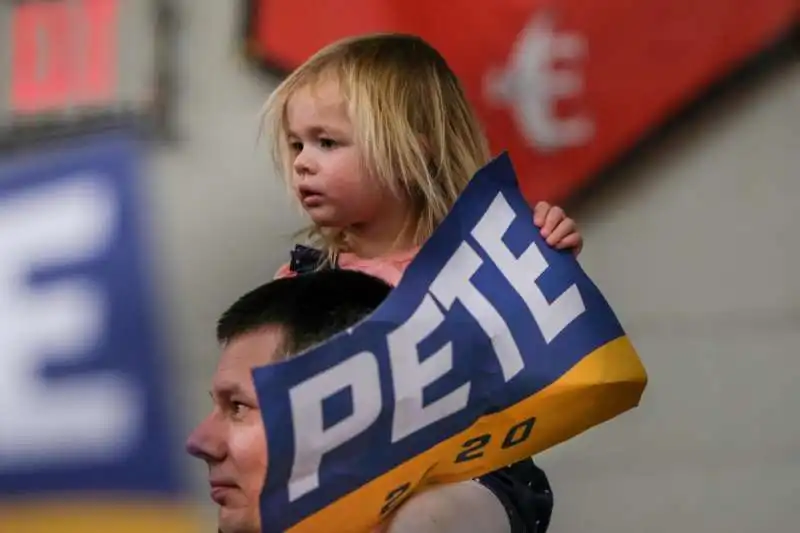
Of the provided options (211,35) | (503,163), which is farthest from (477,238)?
(211,35)

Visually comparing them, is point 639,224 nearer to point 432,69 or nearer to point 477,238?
point 432,69

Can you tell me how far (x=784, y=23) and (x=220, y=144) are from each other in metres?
0.71

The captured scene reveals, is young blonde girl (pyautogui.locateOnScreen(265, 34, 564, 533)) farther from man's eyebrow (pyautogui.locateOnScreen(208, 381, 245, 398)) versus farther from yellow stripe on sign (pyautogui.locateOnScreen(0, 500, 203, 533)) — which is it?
yellow stripe on sign (pyautogui.locateOnScreen(0, 500, 203, 533))

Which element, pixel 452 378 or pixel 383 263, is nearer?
pixel 452 378

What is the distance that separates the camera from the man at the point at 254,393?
0.70 metres

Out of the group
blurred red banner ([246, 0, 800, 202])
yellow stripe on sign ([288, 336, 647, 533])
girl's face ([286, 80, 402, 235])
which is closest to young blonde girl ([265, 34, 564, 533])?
girl's face ([286, 80, 402, 235])

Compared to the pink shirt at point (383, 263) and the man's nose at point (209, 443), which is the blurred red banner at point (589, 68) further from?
the man's nose at point (209, 443)

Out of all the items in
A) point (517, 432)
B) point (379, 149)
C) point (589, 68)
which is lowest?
point (517, 432)

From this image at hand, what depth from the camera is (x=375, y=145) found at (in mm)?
895

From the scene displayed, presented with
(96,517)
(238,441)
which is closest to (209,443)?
(238,441)

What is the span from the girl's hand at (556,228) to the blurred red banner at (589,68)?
74 centimetres

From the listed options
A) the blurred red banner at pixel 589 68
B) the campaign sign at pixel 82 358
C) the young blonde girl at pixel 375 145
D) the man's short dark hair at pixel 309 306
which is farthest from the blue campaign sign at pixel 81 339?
the man's short dark hair at pixel 309 306

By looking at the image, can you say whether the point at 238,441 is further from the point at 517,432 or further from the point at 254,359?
the point at 517,432

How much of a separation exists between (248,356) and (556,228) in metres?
0.21
